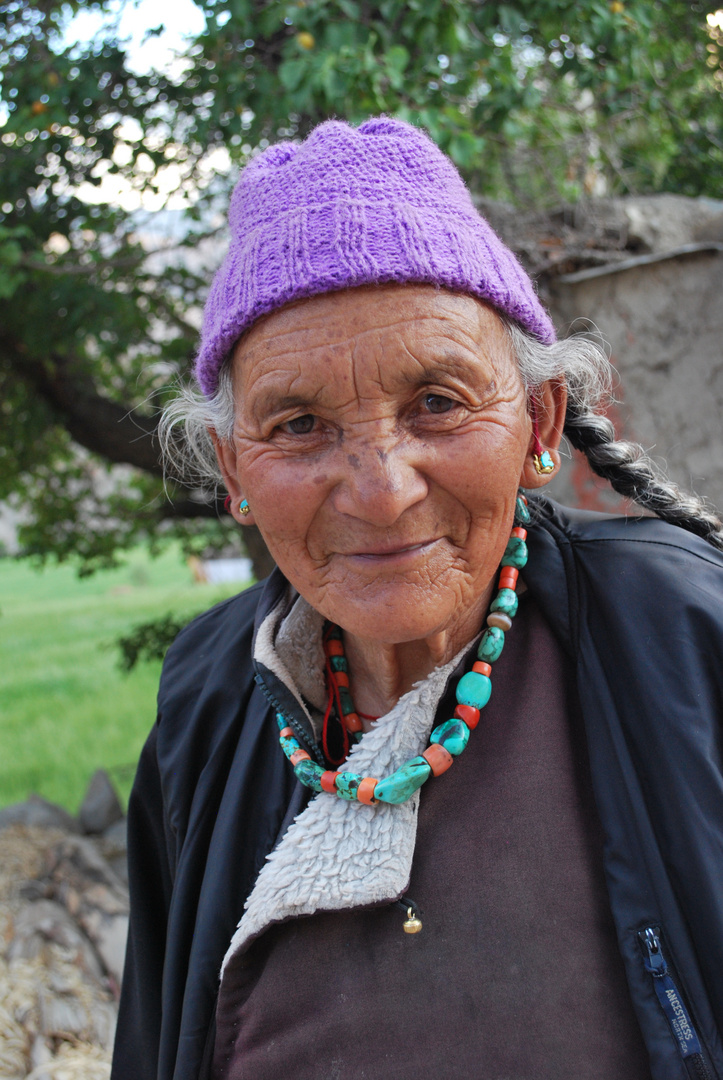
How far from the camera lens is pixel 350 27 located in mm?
2607

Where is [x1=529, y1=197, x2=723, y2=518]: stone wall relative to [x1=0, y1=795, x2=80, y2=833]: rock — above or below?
above

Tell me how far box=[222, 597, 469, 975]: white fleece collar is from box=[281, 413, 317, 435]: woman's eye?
18.7 inches

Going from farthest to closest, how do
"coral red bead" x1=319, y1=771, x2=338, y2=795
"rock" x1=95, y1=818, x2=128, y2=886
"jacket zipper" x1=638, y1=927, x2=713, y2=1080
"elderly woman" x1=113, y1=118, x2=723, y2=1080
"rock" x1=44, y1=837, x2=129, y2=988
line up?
"rock" x1=95, y1=818, x2=128, y2=886 → "rock" x1=44, y1=837, x2=129, y2=988 → "coral red bead" x1=319, y1=771, x2=338, y2=795 → "elderly woman" x1=113, y1=118, x2=723, y2=1080 → "jacket zipper" x1=638, y1=927, x2=713, y2=1080

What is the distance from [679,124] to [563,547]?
4.24 meters

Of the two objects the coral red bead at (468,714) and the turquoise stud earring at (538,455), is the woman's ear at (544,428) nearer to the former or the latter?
the turquoise stud earring at (538,455)

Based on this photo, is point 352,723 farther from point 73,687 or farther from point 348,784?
point 73,687

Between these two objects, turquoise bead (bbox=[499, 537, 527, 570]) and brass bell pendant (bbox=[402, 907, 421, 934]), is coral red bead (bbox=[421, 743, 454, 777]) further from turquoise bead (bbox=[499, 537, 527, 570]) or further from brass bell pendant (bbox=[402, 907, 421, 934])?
turquoise bead (bbox=[499, 537, 527, 570])

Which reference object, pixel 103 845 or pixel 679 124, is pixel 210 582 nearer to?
pixel 103 845

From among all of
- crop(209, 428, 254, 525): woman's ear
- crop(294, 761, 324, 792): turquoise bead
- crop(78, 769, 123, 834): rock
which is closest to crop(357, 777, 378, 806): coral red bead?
crop(294, 761, 324, 792): turquoise bead

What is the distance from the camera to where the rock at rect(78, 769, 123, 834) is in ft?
14.8

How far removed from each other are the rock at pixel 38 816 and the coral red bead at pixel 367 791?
11.3 ft

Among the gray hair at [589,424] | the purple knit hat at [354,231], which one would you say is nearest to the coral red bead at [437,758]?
the gray hair at [589,424]

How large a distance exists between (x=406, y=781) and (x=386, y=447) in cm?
53

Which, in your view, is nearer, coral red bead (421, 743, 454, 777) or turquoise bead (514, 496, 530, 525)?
coral red bead (421, 743, 454, 777)
